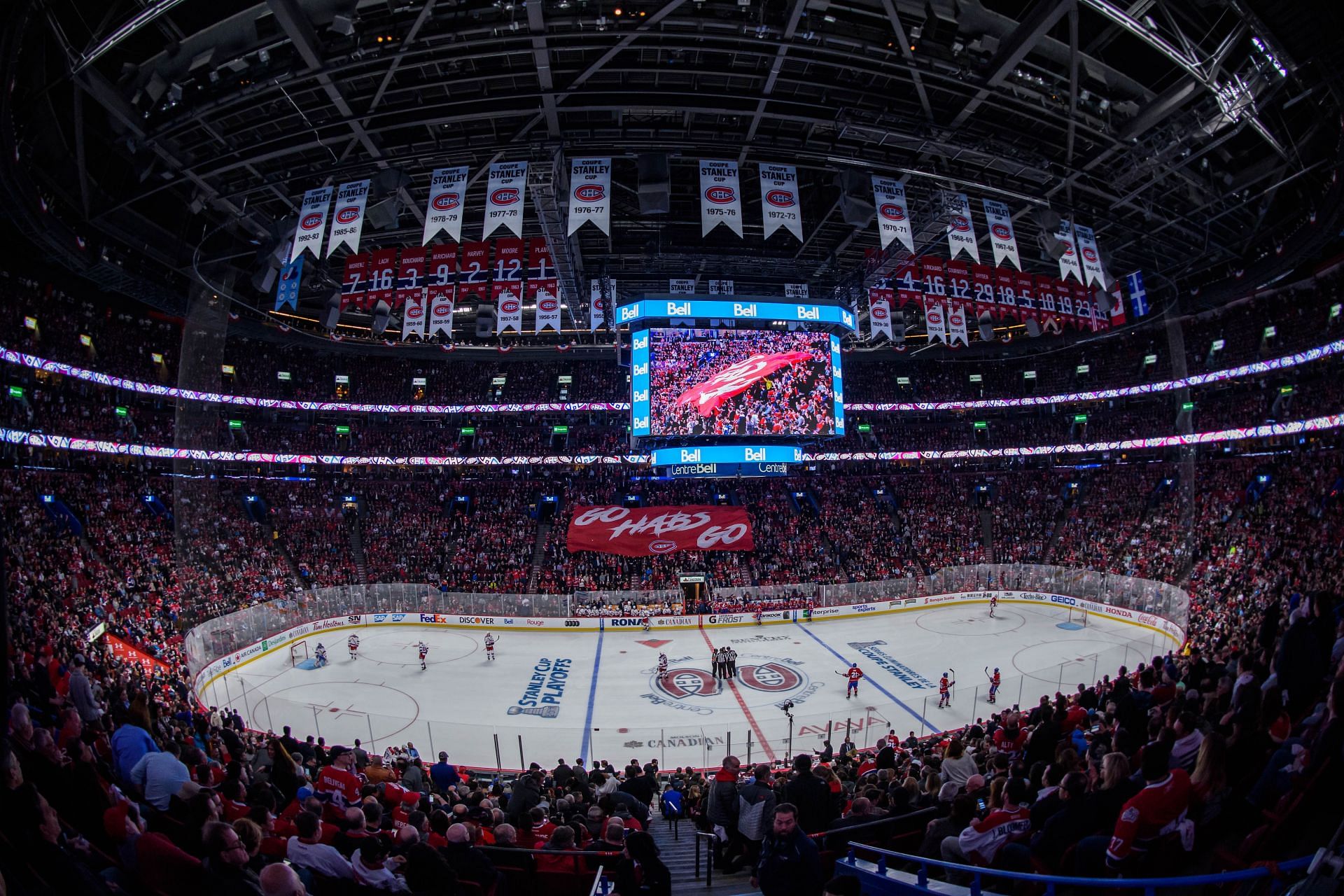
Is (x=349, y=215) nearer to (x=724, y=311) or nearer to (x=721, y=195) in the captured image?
(x=721, y=195)

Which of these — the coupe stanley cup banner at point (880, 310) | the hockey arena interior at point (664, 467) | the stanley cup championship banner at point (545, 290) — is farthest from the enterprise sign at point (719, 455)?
the coupe stanley cup banner at point (880, 310)

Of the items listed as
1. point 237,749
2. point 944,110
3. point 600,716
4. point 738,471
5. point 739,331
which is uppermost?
point 944,110

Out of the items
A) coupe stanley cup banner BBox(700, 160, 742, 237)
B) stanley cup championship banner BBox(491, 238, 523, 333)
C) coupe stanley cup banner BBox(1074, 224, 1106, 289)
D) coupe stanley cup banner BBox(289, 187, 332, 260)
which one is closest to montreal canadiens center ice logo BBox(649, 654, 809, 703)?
stanley cup championship banner BBox(491, 238, 523, 333)

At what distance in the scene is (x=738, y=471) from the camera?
931 inches

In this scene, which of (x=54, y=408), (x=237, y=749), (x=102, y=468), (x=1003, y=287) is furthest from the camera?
(x=102, y=468)

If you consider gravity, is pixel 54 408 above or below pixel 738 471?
above

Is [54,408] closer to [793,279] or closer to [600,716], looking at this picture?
[600,716]

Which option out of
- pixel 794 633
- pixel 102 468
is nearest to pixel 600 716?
pixel 794 633

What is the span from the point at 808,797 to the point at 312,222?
1683cm

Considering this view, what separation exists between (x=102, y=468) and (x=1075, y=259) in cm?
3836

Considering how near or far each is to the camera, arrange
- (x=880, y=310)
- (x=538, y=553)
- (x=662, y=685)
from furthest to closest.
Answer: (x=538, y=553)
(x=880, y=310)
(x=662, y=685)

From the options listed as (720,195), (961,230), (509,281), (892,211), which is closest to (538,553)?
(509,281)

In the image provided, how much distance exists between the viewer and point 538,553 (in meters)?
37.4

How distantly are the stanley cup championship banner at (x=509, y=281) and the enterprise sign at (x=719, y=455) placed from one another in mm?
6787
